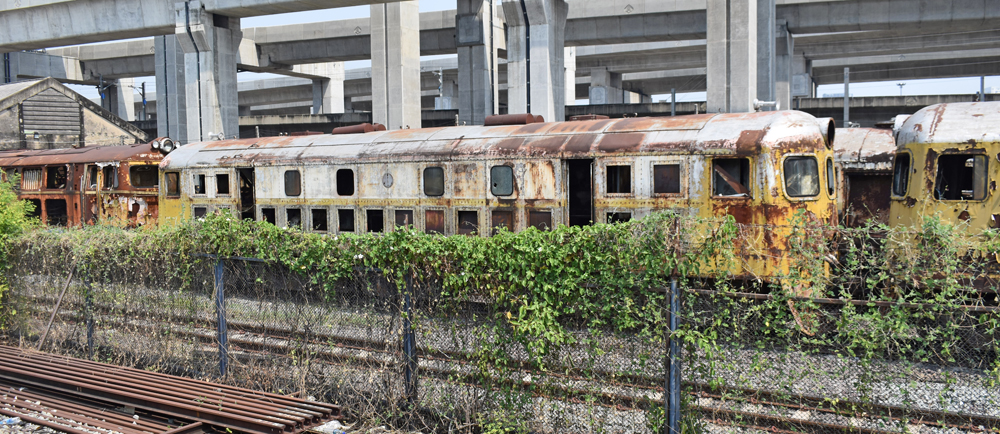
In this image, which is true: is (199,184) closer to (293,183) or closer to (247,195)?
(247,195)

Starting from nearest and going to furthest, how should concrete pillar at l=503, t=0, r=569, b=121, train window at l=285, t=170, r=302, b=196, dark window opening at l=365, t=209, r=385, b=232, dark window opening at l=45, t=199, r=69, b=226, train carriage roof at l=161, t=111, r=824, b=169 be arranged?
train carriage roof at l=161, t=111, r=824, b=169
dark window opening at l=365, t=209, r=385, b=232
train window at l=285, t=170, r=302, b=196
dark window opening at l=45, t=199, r=69, b=226
concrete pillar at l=503, t=0, r=569, b=121

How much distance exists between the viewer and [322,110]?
57.8m

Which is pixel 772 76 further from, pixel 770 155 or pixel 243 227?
pixel 243 227

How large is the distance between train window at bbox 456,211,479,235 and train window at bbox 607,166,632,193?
264 centimetres

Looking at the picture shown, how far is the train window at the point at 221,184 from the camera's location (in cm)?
1684

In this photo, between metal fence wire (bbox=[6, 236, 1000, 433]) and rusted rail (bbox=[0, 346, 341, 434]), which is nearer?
metal fence wire (bbox=[6, 236, 1000, 433])

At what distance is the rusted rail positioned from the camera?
23.8 ft

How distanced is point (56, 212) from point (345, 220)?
13482mm

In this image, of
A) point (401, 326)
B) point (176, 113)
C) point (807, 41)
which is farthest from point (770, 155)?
point (807, 41)

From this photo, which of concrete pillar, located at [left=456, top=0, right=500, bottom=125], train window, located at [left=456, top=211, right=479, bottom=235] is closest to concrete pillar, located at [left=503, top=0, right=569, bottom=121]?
concrete pillar, located at [left=456, top=0, right=500, bottom=125]

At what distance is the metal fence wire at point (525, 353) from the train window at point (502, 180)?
4.92 metres

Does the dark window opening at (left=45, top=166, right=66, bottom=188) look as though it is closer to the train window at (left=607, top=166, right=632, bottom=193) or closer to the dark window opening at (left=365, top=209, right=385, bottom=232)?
the dark window opening at (left=365, top=209, right=385, bottom=232)

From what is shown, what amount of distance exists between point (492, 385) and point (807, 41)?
47.4 m

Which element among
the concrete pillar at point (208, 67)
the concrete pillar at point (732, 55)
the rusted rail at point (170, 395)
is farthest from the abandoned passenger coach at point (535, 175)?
the concrete pillar at point (208, 67)
